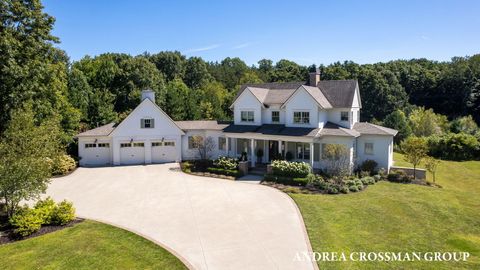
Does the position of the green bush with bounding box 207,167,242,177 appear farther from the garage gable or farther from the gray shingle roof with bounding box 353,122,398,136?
the gray shingle roof with bounding box 353,122,398,136

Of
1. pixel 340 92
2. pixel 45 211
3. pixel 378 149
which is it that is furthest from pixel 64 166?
pixel 378 149

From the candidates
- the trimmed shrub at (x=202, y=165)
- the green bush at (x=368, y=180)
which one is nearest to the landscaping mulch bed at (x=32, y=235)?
the trimmed shrub at (x=202, y=165)

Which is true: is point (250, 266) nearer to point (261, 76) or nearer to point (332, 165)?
point (332, 165)

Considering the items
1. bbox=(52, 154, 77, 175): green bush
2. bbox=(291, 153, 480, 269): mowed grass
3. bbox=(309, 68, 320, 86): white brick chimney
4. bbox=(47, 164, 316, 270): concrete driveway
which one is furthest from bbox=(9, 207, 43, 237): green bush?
bbox=(309, 68, 320, 86): white brick chimney

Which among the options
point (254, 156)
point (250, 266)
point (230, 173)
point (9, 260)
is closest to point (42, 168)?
point (9, 260)

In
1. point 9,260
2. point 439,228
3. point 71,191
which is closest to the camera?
point 9,260

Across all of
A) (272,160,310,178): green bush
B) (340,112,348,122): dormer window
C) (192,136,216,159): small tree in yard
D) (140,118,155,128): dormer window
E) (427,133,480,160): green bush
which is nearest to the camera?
(272,160,310,178): green bush

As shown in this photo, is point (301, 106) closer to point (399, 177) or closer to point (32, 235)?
point (399, 177)
